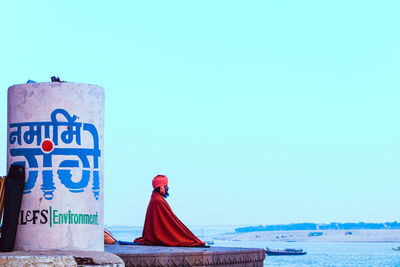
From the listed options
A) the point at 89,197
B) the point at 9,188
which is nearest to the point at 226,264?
the point at 89,197

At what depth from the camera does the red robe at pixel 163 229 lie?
43.1ft

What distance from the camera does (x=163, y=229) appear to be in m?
13.5

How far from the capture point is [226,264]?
10.5 m

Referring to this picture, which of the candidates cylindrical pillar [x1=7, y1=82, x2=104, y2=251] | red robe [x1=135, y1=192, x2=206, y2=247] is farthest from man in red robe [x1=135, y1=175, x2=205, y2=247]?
cylindrical pillar [x1=7, y1=82, x2=104, y2=251]

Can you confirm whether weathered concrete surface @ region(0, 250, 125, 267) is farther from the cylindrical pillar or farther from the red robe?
the red robe

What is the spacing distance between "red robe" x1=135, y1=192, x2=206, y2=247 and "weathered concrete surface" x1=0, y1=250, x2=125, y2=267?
5.95 meters

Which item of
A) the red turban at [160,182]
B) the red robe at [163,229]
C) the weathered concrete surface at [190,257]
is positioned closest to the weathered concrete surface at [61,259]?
the weathered concrete surface at [190,257]

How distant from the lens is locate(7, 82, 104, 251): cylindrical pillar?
25.1ft

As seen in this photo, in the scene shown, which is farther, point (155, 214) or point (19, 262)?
point (155, 214)

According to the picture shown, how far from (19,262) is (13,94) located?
2.15 meters

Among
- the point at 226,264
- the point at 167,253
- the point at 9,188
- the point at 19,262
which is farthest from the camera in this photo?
the point at 226,264

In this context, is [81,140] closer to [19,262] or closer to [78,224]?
[78,224]

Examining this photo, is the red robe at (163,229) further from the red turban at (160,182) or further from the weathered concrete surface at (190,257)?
the weathered concrete surface at (190,257)

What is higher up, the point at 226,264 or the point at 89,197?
the point at 89,197
